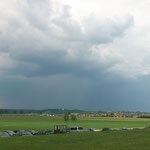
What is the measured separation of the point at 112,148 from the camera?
28.3 m

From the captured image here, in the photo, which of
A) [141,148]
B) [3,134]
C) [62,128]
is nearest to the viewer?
[141,148]

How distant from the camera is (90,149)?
27859 millimetres

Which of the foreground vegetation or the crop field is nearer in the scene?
the foreground vegetation

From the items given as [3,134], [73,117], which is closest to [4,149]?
[3,134]

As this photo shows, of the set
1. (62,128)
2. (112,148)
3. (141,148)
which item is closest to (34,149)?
(112,148)

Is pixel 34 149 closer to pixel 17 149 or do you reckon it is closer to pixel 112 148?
pixel 17 149

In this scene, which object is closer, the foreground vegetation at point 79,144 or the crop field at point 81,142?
the foreground vegetation at point 79,144

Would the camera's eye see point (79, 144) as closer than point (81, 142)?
Yes

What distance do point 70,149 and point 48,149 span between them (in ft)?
7.96

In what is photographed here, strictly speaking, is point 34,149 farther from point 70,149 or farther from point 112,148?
point 112,148

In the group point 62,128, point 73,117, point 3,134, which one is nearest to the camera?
point 3,134

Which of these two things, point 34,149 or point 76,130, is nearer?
point 34,149

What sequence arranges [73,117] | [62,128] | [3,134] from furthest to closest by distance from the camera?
[73,117] < [62,128] < [3,134]

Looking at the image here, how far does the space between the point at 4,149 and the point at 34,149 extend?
3.28 m
